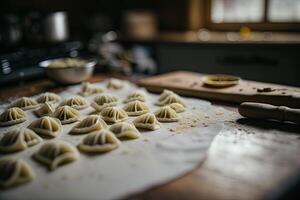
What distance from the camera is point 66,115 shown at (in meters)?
1.37

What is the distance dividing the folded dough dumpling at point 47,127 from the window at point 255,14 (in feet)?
8.56

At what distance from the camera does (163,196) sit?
2.56ft

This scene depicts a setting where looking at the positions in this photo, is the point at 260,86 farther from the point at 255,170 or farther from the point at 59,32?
the point at 59,32

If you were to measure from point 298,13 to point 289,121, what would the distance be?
7.49 feet

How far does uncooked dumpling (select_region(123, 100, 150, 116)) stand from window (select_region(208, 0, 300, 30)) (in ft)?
7.35

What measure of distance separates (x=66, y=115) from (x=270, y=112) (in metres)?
0.81

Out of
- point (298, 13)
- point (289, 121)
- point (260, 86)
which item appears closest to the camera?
point (289, 121)

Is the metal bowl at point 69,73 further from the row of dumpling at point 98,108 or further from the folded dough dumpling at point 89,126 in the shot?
the folded dough dumpling at point 89,126

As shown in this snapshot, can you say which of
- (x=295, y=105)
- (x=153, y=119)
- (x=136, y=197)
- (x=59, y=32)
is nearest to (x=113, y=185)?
(x=136, y=197)

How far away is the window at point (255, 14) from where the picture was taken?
3.14 meters

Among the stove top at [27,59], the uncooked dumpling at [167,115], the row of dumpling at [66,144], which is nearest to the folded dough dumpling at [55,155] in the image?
the row of dumpling at [66,144]

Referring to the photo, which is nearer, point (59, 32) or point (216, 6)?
point (59, 32)

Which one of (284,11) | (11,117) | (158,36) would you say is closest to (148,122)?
(11,117)

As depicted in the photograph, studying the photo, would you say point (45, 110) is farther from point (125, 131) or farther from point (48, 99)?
point (125, 131)
